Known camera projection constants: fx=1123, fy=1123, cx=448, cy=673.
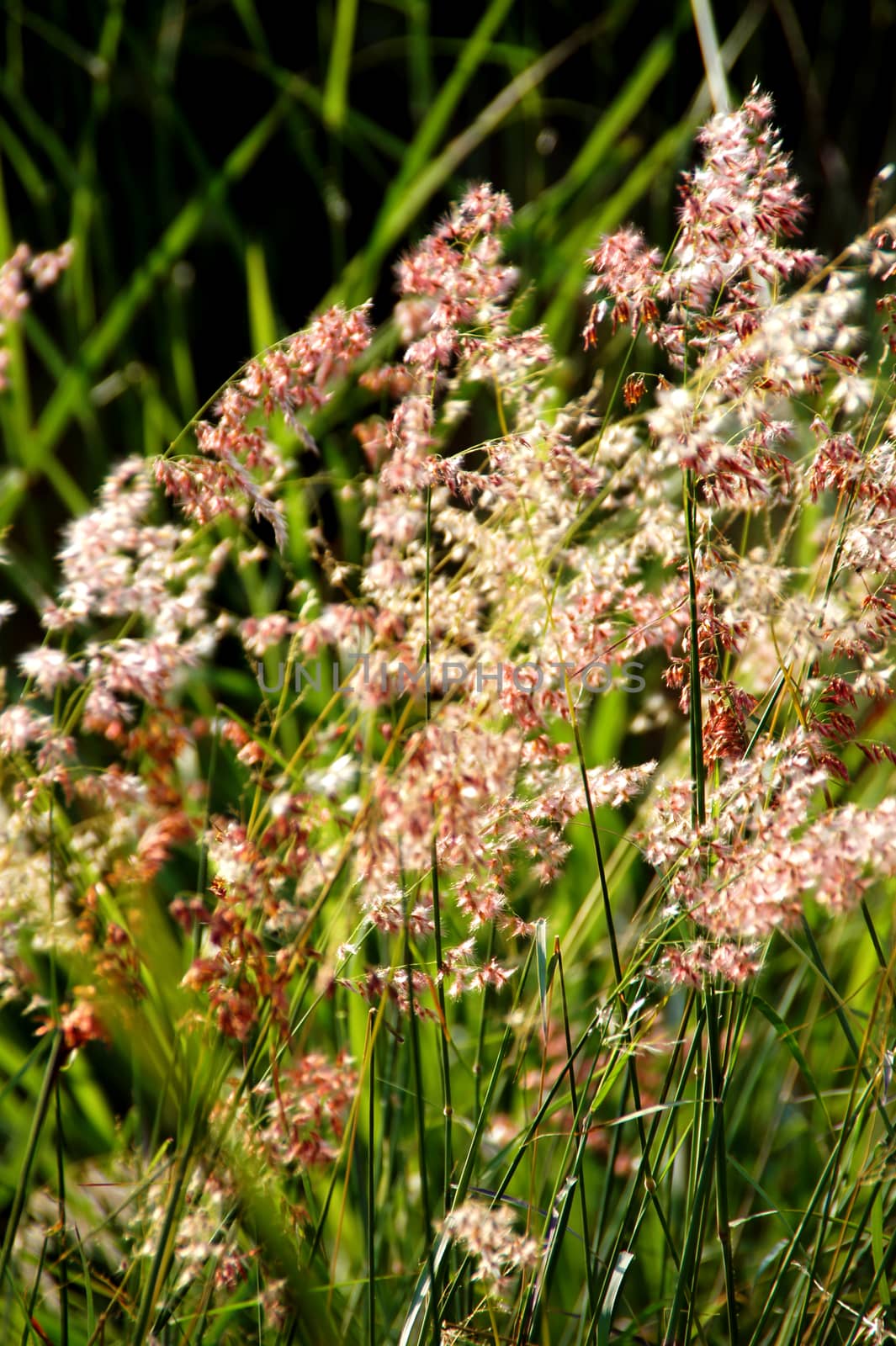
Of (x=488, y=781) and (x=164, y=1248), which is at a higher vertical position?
(x=488, y=781)

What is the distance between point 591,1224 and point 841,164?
1.85 m

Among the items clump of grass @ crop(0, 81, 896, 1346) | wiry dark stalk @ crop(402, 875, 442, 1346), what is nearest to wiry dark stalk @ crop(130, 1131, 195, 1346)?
clump of grass @ crop(0, 81, 896, 1346)

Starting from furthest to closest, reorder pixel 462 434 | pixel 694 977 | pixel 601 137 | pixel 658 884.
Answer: pixel 462 434, pixel 601 137, pixel 658 884, pixel 694 977

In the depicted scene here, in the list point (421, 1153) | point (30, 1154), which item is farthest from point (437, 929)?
point (30, 1154)

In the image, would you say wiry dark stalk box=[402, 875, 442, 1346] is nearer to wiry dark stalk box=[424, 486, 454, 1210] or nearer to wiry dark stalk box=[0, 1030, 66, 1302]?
wiry dark stalk box=[424, 486, 454, 1210]

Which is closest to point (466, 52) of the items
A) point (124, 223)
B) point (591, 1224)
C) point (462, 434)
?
point (462, 434)

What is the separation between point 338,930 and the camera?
2.74 feet

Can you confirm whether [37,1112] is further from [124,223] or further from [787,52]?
[787,52]

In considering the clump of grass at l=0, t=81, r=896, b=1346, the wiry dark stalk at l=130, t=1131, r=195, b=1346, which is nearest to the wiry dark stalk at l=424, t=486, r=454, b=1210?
the clump of grass at l=0, t=81, r=896, b=1346

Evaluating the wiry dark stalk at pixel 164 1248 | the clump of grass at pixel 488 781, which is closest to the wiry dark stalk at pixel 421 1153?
the clump of grass at pixel 488 781

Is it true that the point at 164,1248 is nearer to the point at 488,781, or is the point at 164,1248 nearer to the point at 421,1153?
the point at 421,1153

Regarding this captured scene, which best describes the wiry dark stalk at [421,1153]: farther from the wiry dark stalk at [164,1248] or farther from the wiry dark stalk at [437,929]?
the wiry dark stalk at [164,1248]

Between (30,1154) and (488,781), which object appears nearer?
(488,781)

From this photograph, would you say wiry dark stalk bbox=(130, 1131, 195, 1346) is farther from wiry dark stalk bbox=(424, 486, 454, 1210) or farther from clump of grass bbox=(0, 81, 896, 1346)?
wiry dark stalk bbox=(424, 486, 454, 1210)
